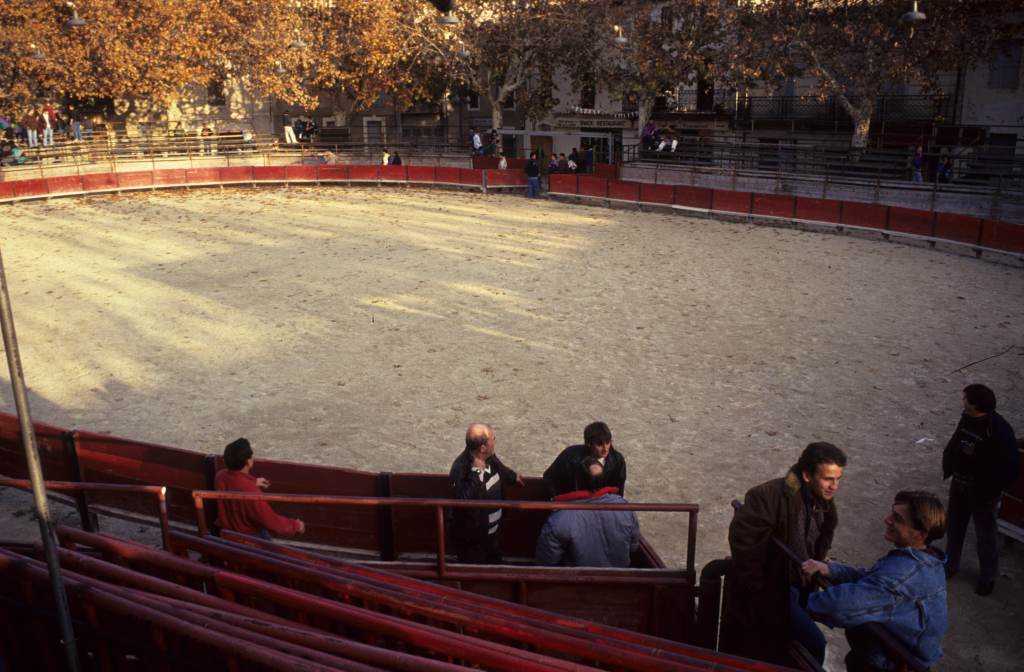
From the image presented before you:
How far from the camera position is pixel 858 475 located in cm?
939

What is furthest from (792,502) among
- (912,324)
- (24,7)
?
(24,7)

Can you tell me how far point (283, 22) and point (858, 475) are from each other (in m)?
39.1

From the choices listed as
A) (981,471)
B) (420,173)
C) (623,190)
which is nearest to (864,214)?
(623,190)

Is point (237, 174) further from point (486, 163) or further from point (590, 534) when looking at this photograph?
point (590, 534)

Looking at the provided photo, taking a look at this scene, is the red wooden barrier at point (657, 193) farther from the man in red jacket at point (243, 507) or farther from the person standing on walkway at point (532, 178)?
the man in red jacket at point (243, 507)

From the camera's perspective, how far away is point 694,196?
29.0 m

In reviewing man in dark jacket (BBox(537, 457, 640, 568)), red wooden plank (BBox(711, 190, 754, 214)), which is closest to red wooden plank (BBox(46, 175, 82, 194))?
red wooden plank (BBox(711, 190, 754, 214))

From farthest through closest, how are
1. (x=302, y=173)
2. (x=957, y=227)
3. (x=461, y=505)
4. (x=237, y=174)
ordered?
1. (x=302, y=173)
2. (x=237, y=174)
3. (x=957, y=227)
4. (x=461, y=505)

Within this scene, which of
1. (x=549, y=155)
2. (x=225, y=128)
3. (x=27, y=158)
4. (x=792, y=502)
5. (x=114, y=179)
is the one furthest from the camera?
(x=225, y=128)

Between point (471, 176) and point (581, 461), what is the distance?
29328mm

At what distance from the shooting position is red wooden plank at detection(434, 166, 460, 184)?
35156mm

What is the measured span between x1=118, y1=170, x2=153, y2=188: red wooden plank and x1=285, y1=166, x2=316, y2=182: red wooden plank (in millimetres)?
5621

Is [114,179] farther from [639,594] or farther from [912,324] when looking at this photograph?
[639,594]

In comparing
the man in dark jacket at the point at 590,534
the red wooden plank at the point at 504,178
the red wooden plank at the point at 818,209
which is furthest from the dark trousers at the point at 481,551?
the red wooden plank at the point at 504,178
